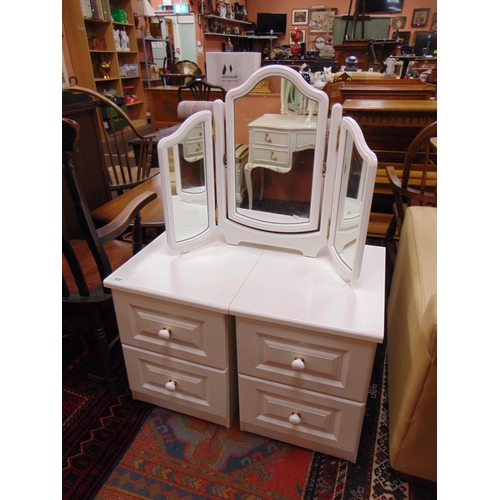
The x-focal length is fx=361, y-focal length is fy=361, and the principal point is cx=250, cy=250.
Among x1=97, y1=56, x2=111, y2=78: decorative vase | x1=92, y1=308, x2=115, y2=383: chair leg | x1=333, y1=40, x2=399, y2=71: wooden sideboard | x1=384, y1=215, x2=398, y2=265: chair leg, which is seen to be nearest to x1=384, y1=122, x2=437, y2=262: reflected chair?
x1=384, y1=215, x2=398, y2=265: chair leg

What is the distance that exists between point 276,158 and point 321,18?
8138 millimetres

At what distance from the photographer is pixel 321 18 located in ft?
24.9

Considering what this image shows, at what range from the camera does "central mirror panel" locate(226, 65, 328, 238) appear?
933 millimetres

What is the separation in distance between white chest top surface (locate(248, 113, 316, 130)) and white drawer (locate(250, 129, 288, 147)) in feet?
0.05

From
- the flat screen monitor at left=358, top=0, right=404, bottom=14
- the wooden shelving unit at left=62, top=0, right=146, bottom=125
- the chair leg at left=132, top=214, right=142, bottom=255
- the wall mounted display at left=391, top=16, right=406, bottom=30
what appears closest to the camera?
the chair leg at left=132, top=214, right=142, bottom=255

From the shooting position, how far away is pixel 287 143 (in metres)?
1.01

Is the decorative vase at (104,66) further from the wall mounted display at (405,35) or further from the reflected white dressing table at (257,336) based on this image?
the wall mounted display at (405,35)

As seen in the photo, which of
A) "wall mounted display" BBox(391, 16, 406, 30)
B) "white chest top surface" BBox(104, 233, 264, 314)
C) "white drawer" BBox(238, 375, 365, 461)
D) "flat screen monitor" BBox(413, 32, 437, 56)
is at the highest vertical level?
"wall mounted display" BBox(391, 16, 406, 30)

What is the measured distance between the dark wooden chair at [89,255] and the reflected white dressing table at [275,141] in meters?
0.45

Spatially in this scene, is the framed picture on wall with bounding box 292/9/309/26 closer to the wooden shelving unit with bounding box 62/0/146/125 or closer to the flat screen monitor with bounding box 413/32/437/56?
the flat screen monitor with bounding box 413/32/437/56

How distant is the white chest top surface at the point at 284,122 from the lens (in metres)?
0.96

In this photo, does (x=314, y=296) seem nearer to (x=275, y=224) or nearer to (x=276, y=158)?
(x=275, y=224)

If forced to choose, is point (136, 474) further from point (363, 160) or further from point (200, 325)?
point (363, 160)

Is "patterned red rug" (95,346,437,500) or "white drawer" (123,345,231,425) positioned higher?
"white drawer" (123,345,231,425)
